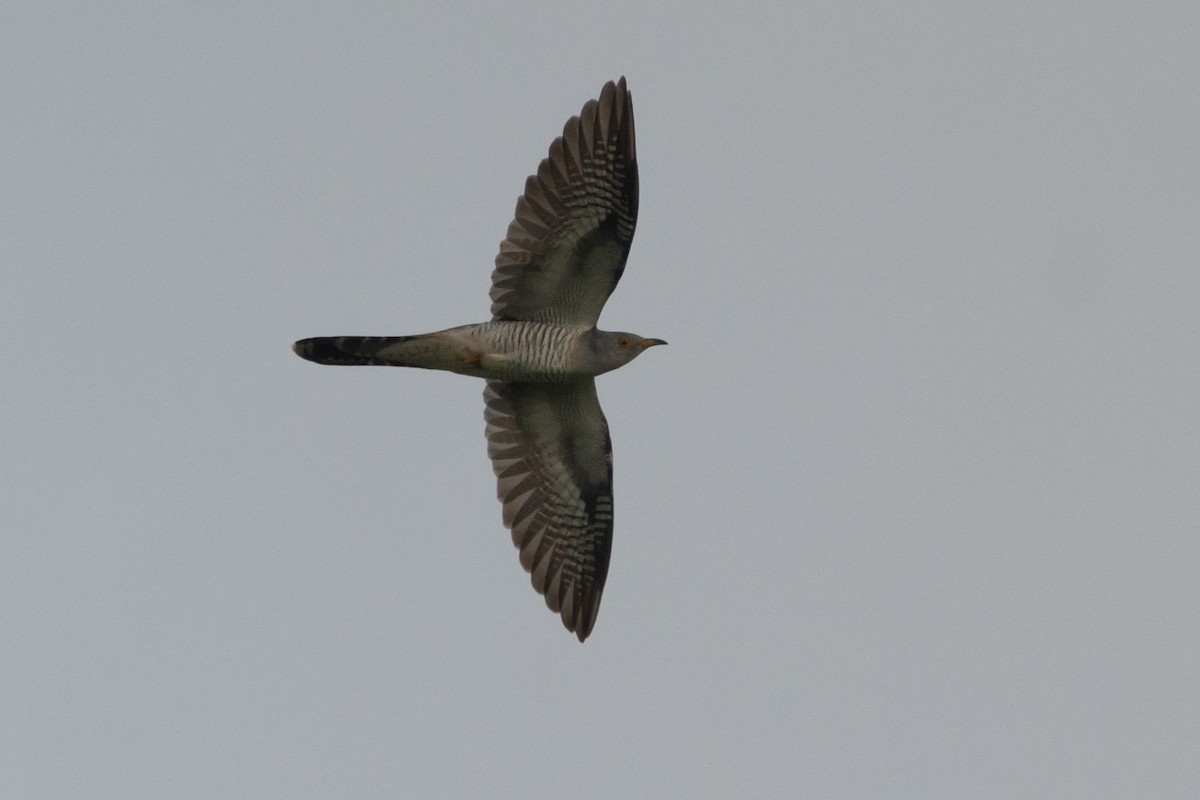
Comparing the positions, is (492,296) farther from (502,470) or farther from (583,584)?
(583,584)

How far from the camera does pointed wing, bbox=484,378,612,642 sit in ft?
60.4

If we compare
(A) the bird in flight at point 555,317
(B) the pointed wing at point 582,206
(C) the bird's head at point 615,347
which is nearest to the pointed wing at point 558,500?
(A) the bird in flight at point 555,317

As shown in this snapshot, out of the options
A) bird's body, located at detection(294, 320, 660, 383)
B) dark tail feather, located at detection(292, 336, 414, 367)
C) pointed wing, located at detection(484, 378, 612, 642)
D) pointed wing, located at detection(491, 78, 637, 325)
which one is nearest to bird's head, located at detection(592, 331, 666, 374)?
bird's body, located at detection(294, 320, 660, 383)

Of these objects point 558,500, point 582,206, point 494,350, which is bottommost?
point 558,500

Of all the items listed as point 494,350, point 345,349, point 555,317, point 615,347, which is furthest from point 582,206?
point 345,349

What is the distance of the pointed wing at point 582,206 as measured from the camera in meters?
17.0

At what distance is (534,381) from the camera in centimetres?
1783

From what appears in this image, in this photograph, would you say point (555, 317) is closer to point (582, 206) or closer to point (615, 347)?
point (615, 347)

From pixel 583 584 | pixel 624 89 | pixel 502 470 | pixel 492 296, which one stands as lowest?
pixel 583 584

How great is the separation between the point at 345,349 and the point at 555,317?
6.64 ft

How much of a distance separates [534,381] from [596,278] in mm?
1270

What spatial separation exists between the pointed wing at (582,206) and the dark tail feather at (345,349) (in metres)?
1.32

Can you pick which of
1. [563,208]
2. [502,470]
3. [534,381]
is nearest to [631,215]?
[563,208]

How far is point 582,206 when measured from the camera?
1706cm
